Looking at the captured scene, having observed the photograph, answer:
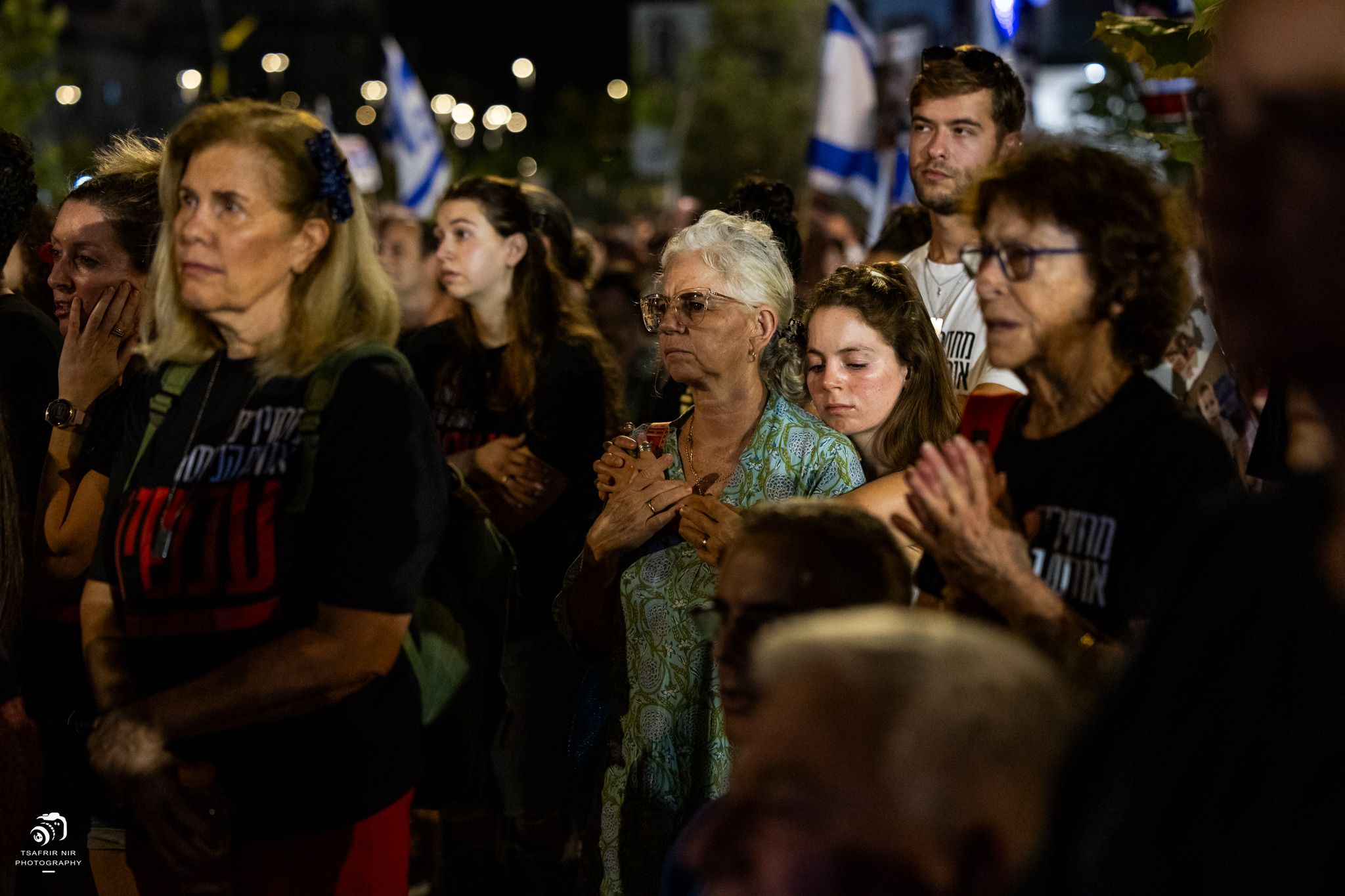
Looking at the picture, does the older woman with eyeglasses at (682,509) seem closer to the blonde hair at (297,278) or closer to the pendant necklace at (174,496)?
the blonde hair at (297,278)

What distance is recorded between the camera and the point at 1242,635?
1.21 metres

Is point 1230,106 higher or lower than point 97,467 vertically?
higher

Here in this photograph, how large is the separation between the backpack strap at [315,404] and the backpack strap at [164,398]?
1.06 ft

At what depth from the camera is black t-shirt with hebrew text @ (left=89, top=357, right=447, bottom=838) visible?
2.48m

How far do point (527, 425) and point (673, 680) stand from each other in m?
1.85

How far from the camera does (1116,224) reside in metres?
2.30

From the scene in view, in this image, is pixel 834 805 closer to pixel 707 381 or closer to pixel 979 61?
pixel 707 381

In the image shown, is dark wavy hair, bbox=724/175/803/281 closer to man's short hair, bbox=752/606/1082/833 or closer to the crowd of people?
the crowd of people

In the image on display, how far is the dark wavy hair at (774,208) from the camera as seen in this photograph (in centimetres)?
483

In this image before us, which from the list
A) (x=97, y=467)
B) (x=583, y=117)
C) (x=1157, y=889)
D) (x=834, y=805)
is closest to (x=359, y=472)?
(x=97, y=467)

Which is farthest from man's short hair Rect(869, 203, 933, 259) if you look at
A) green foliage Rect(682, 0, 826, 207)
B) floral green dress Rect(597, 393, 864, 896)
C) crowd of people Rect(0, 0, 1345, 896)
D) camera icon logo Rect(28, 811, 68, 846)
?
green foliage Rect(682, 0, 826, 207)

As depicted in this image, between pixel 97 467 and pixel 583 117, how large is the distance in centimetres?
5906

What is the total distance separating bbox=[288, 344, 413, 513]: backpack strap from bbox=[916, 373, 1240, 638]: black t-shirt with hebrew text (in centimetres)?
131

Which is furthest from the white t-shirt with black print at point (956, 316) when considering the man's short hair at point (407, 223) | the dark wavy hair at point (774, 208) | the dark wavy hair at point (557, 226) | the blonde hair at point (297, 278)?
the man's short hair at point (407, 223)
